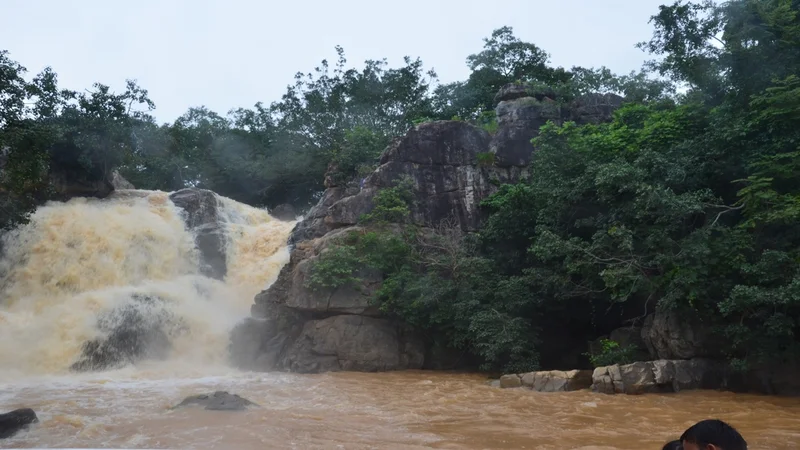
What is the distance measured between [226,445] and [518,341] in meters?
8.44

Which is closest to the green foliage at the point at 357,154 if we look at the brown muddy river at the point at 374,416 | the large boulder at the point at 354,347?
the large boulder at the point at 354,347

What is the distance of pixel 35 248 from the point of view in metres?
17.7

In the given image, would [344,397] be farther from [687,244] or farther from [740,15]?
[740,15]

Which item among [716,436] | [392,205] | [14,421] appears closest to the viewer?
[716,436]

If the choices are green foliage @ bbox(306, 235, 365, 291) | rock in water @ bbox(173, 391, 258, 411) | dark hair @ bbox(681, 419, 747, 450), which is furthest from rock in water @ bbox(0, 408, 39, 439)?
green foliage @ bbox(306, 235, 365, 291)

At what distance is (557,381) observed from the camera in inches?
463

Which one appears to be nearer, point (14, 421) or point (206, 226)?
point (14, 421)

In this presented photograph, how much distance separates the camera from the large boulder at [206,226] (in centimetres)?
2012

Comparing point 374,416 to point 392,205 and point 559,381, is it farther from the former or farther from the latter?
point 392,205

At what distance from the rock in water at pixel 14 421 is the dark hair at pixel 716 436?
797 centimetres

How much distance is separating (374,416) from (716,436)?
24.0 ft

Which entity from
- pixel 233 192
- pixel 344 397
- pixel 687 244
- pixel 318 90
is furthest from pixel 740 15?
pixel 233 192

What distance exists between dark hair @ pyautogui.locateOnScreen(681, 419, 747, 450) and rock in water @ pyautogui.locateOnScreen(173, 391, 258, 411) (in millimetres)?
7804

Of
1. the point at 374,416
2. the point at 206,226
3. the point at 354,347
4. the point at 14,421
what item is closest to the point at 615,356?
the point at 374,416
